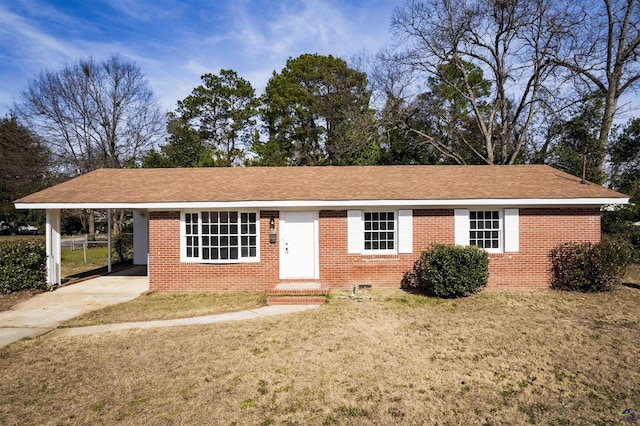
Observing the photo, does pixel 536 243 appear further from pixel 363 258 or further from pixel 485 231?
pixel 363 258

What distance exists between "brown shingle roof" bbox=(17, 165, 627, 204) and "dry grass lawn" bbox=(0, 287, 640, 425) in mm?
4245

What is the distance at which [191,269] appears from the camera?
12.2m

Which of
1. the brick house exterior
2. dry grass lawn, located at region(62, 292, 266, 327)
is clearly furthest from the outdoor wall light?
dry grass lawn, located at region(62, 292, 266, 327)

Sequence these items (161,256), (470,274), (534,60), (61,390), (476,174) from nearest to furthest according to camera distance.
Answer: (61,390), (470,274), (161,256), (476,174), (534,60)

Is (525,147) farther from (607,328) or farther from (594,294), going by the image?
(607,328)

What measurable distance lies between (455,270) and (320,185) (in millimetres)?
5160

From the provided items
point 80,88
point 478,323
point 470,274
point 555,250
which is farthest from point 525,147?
point 80,88

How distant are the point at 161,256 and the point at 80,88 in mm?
28312

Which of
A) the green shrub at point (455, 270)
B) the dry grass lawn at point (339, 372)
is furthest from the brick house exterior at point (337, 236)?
the dry grass lawn at point (339, 372)

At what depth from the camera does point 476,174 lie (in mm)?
14836

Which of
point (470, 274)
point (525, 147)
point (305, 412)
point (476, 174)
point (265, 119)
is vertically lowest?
point (305, 412)

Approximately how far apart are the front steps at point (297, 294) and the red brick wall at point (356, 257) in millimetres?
938

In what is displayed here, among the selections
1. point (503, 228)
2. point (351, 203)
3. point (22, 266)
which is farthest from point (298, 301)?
point (22, 266)

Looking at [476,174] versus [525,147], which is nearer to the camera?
[476,174]
